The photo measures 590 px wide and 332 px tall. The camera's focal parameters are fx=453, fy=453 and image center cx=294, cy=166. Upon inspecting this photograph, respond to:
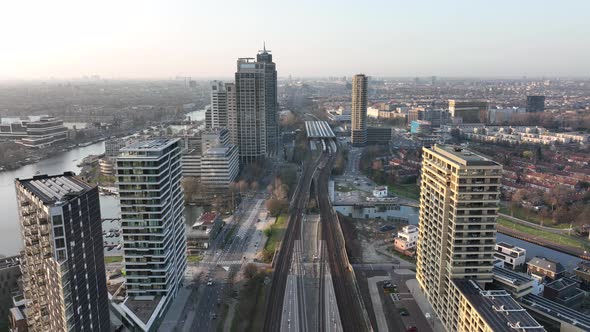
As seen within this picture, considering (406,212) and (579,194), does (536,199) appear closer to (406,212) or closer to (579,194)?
(579,194)

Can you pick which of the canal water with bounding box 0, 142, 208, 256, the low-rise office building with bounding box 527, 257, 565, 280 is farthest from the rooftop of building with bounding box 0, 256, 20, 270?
the low-rise office building with bounding box 527, 257, 565, 280

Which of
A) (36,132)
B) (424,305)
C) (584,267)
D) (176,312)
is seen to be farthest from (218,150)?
(36,132)

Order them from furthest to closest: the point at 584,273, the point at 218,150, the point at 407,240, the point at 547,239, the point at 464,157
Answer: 1. the point at 218,150
2. the point at 547,239
3. the point at 407,240
4. the point at 584,273
5. the point at 464,157

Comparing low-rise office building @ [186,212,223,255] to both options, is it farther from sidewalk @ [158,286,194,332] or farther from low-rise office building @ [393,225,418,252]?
low-rise office building @ [393,225,418,252]

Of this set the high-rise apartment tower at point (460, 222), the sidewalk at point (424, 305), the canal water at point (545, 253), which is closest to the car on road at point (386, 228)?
the canal water at point (545, 253)

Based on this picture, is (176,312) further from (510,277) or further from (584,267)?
(584,267)
